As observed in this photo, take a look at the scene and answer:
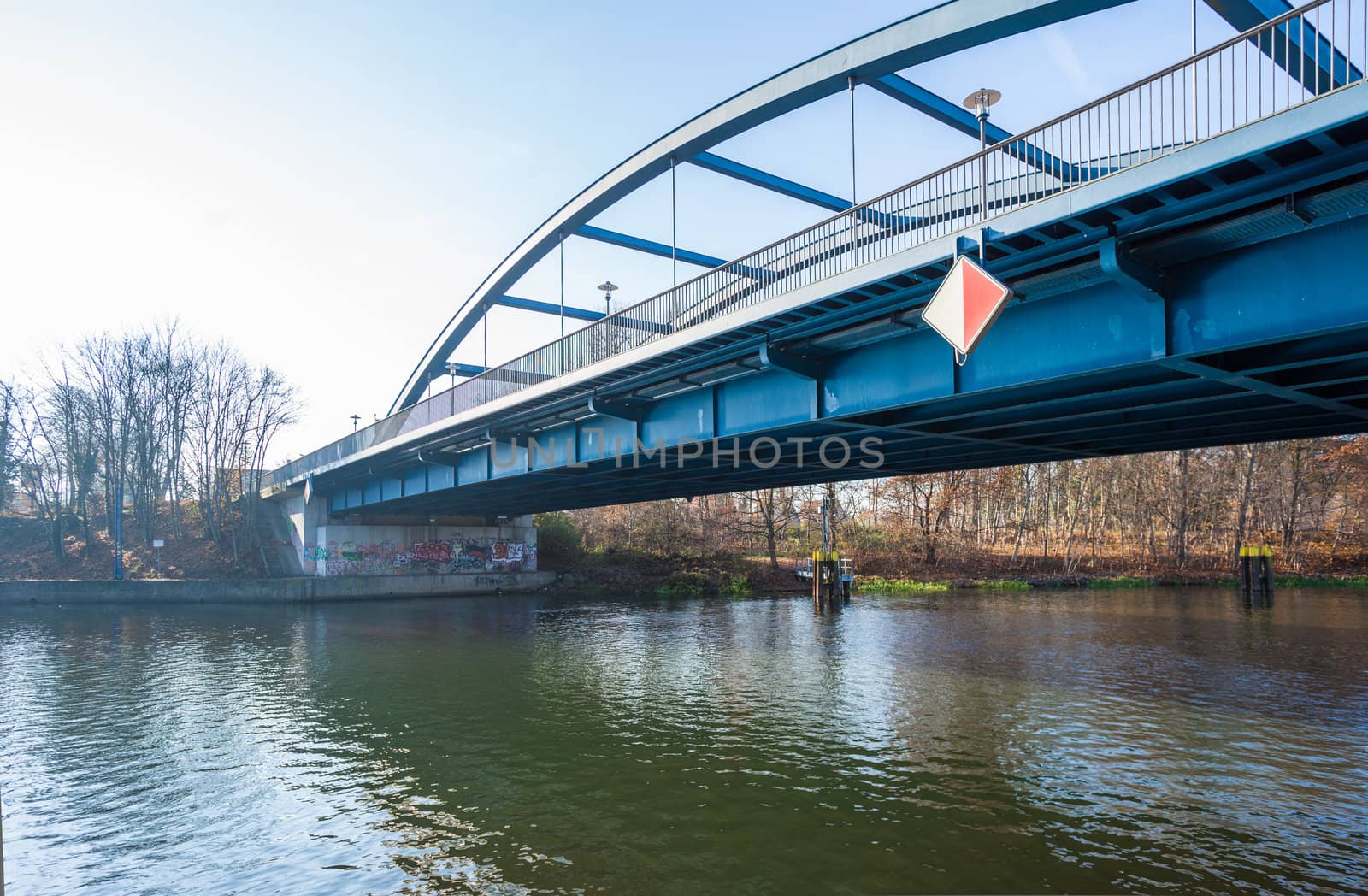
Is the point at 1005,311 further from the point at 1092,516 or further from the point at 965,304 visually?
the point at 1092,516

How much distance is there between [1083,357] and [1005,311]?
1.62m

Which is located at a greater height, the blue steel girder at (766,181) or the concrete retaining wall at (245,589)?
the blue steel girder at (766,181)

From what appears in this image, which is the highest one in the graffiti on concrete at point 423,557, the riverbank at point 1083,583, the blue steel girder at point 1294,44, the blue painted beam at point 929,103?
the blue painted beam at point 929,103

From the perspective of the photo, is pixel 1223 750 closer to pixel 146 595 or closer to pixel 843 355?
pixel 843 355

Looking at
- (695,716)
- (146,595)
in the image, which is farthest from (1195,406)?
(146,595)

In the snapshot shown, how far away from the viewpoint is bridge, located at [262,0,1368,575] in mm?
9156

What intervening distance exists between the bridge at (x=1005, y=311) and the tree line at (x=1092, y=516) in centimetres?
2784

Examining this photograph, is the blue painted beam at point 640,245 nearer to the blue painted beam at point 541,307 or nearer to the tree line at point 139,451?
the blue painted beam at point 541,307

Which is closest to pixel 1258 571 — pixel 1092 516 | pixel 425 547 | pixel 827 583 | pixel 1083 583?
pixel 1083 583

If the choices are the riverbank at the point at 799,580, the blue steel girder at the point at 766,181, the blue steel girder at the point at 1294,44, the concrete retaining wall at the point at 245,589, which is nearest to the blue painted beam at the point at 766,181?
the blue steel girder at the point at 766,181

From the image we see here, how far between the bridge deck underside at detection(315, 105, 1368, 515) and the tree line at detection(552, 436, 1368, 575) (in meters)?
29.1

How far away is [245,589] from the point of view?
41750 mm

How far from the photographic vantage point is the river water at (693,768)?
831 centimetres

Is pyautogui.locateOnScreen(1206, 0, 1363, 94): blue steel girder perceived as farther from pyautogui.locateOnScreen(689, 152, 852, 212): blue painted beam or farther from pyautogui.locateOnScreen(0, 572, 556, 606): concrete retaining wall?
pyautogui.locateOnScreen(0, 572, 556, 606): concrete retaining wall
